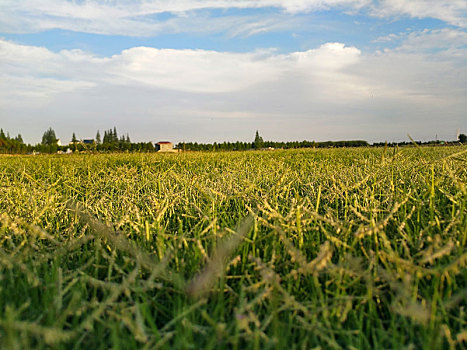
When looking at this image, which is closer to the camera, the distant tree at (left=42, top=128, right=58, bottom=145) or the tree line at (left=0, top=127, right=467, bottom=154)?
the tree line at (left=0, top=127, right=467, bottom=154)

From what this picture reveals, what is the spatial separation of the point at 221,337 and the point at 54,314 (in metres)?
0.48

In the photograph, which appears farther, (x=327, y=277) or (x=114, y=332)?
(x=327, y=277)

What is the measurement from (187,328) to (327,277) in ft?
1.70

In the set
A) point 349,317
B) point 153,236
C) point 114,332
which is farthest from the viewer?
point 153,236

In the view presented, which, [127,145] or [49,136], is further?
[49,136]

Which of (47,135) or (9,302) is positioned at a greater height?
(47,135)

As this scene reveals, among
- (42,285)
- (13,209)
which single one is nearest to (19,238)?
(13,209)

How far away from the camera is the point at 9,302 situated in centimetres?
111

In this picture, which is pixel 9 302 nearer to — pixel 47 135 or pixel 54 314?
pixel 54 314

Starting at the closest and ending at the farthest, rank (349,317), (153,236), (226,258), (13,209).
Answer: (349,317)
(226,258)
(153,236)
(13,209)

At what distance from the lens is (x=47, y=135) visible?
79125mm

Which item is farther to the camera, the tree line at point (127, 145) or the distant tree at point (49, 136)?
the distant tree at point (49, 136)

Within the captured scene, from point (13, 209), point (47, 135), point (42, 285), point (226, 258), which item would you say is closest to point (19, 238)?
point (13, 209)

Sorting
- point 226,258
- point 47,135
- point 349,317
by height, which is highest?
point 47,135
